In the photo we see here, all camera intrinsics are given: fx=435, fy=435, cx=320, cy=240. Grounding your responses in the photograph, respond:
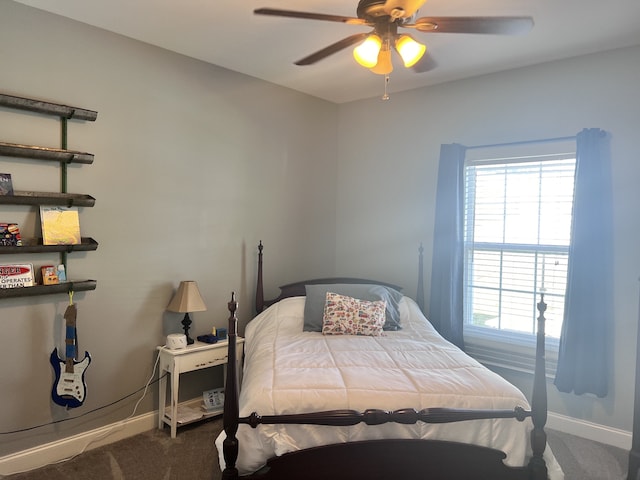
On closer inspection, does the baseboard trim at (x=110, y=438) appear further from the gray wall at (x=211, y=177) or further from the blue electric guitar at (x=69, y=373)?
the blue electric guitar at (x=69, y=373)

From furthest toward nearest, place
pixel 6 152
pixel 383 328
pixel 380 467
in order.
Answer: pixel 383 328
pixel 6 152
pixel 380 467

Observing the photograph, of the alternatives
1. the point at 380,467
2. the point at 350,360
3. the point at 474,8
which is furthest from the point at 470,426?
the point at 474,8

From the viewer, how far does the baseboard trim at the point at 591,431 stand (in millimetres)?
2855

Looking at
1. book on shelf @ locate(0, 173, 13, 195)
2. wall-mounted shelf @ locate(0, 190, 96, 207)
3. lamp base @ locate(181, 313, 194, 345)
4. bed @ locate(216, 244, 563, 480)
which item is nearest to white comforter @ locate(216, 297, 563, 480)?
bed @ locate(216, 244, 563, 480)

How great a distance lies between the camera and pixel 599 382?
2873 mm

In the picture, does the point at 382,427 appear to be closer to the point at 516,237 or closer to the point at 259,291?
the point at 259,291

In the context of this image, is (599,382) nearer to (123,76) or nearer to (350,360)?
(350,360)

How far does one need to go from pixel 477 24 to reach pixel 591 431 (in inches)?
108

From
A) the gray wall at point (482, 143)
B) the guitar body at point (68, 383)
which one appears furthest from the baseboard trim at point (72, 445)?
the gray wall at point (482, 143)

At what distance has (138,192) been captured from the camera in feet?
9.54

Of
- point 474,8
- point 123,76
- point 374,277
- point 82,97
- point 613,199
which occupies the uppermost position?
point 474,8

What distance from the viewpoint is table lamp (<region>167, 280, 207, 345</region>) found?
2957 millimetres

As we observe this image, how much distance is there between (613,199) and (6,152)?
144 inches

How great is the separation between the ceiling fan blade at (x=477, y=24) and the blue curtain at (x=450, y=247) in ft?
5.50
